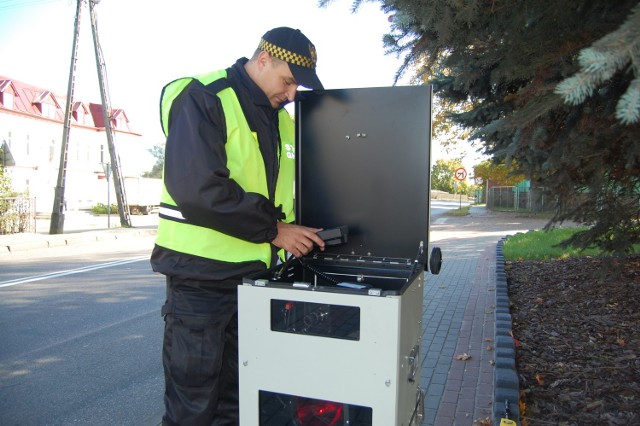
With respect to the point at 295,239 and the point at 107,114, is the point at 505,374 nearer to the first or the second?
the point at 295,239

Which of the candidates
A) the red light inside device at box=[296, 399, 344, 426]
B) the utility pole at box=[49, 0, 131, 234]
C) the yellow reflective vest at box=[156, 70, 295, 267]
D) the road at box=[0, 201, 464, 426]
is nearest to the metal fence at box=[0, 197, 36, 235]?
the utility pole at box=[49, 0, 131, 234]

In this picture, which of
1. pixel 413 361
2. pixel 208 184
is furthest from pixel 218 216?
pixel 413 361

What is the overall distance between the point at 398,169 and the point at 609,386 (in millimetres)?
2308

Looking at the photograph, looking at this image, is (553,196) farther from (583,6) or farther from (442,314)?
(583,6)

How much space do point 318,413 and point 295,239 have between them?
68 centimetres

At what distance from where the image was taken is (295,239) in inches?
81.4

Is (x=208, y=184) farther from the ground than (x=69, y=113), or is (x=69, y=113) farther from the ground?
(x=69, y=113)

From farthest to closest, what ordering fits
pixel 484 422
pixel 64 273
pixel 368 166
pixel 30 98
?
pixel 30 98 < pixel 64 273 < pixel 484 422 < pixel 368 166

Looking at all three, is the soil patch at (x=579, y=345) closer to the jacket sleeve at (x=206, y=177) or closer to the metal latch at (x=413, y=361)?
the metal latch at (x=413, y=361)

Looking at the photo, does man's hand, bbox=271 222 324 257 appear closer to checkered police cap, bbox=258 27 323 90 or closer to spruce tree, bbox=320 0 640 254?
checkered police cap, bbox=258 27 323 90

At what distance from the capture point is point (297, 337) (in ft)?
5.42

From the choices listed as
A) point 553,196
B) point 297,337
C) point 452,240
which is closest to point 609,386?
point 553,196

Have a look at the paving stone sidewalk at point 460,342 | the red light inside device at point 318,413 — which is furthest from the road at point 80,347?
the red light inside device at point 318,413

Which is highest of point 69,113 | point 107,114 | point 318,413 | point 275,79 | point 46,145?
point 46,145
